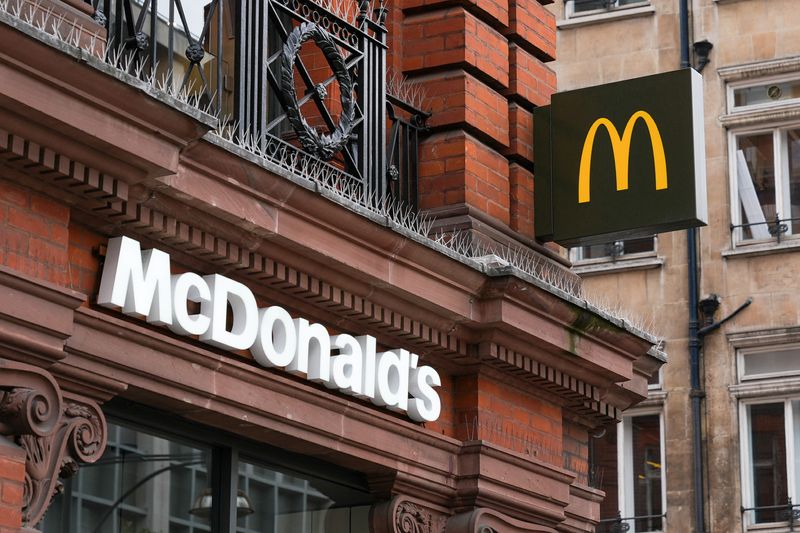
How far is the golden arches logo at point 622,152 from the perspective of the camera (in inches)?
504

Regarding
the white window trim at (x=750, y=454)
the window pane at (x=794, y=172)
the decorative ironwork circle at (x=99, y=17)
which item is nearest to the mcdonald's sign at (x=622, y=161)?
the decorative ironwork circle at (x=99, y=17)

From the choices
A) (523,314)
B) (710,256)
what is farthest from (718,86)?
(523,314)

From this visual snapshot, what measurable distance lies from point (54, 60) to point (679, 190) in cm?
531

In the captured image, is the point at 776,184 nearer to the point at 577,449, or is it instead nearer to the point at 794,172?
the point at 794,172

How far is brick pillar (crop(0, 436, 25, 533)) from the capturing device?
27.9ft

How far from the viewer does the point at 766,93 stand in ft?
85.0

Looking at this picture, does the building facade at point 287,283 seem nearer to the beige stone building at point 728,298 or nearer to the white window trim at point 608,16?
the beige stone building at point 728,298

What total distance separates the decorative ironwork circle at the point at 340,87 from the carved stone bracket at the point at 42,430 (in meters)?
2.67

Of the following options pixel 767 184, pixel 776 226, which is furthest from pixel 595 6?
pixel 776 226

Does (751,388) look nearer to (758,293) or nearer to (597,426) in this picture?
(758,293)

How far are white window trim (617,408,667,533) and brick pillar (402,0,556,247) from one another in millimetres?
12830

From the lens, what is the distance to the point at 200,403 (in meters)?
9.79

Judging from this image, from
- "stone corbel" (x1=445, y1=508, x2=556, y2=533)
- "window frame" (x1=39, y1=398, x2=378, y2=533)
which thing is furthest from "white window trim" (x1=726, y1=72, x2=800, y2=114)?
"window frame" (x1=39, y1=398, x2=378, y2=533)

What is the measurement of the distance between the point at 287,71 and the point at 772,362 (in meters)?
15.1
